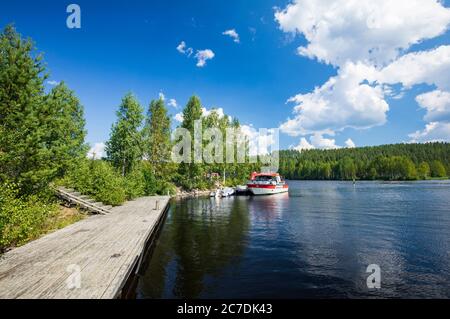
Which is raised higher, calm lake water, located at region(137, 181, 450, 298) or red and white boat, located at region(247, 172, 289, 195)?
red and white boat, located at region(247, 172, 289, 195)

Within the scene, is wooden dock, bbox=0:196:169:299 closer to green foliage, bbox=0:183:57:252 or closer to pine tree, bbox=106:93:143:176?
green foliage, bbox=0:183:57:252

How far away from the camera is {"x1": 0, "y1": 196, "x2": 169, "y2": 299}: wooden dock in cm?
807

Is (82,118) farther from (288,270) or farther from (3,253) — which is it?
(288,270)

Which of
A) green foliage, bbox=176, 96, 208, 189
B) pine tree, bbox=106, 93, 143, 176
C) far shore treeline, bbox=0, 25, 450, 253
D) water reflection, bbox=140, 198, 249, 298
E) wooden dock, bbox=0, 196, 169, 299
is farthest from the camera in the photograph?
green foliage, bbox=176, 96, 208, 189


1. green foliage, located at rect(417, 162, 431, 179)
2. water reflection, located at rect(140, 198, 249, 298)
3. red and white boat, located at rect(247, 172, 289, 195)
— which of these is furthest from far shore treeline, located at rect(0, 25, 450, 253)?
green foliage, located at rect(417, 162, 431, 179)

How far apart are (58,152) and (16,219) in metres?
8.56

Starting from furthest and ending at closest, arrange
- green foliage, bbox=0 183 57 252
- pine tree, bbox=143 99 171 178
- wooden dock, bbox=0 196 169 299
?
1. pine tree, bbox=143 99 171 178
2. green foliage, bbox=0 183 57 252
3. wooden dock, bbox=0 196 169 299

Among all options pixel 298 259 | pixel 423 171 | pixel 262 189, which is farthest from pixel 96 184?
pixel 423 171

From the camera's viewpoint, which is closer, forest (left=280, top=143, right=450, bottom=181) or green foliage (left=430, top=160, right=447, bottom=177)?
forest (left=280, top=143, right=450, bottom=181)

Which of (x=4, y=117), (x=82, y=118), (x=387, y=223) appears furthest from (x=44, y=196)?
(x=82, y=118)

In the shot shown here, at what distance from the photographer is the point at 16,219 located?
12633 mm

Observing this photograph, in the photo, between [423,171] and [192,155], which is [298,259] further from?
[423,171]

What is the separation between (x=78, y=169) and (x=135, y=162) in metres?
13.6

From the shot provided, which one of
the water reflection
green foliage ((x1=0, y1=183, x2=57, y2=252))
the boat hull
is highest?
green foliage ((x1=0, y1=183, x2=57, y2=252))
